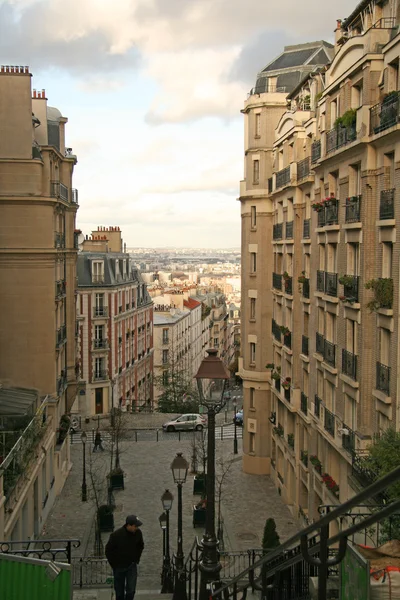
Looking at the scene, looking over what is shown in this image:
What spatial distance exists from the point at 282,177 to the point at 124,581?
81.5 feet

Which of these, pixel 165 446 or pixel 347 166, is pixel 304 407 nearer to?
pixel 347 166

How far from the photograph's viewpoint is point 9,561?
1023cm

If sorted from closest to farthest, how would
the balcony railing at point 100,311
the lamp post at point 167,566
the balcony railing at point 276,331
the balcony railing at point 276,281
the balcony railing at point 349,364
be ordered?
the lamp post at point 167,566 < the balcony railing at point 349,364 < the balcony railing at point 276,281 < the balcony railing at point 276,331 < the balcony railing at point 100,311

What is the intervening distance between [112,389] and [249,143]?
97.2 ft

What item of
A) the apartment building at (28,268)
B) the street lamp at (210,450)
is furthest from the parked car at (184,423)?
the street lamp at (210,450)

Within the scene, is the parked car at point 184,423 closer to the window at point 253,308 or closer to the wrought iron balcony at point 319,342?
the window at point 253,308

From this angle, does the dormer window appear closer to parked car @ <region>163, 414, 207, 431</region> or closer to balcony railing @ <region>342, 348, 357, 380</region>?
parked car @ <region>163, 414, 207, 431</region>

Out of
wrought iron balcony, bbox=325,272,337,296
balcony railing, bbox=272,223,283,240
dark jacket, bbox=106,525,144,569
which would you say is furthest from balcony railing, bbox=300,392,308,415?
dark jacket, bbox=106,525,144,569

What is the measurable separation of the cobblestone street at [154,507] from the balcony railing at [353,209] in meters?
13.8

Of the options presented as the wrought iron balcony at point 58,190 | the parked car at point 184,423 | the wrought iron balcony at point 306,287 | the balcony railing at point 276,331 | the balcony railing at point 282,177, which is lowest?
the parked car at point 184,423

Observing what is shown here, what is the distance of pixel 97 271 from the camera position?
60.6 meters

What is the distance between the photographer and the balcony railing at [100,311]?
60.0 metres

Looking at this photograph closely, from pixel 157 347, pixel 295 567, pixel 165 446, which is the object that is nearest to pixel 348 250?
pixel 295 567

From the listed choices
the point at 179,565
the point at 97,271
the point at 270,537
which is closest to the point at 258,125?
the point at 270,537
